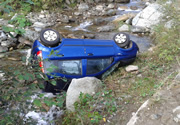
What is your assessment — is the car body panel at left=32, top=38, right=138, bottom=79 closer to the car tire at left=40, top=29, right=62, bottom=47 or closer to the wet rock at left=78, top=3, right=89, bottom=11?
the car tire at left=40, top=29, right=62, bottom=47

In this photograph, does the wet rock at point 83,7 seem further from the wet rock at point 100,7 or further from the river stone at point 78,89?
the river stone at point 78,89

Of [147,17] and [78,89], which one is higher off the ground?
[78,89]

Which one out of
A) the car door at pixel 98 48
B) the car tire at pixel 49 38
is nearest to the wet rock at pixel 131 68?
the car door at pixel 98 48

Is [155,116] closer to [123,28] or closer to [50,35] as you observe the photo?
[50,35]

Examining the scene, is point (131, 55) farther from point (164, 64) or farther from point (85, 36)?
point (85, 36)

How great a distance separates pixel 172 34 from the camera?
24.0 feet

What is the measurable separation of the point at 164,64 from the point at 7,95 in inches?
200

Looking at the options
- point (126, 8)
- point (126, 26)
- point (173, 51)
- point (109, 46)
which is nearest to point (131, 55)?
point (109, 46)

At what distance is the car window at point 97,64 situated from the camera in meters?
5.48

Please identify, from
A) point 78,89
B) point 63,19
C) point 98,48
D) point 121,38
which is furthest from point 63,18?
point 78,89

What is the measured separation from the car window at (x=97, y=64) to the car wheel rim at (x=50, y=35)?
1.19m

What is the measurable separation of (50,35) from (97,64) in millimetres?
1576

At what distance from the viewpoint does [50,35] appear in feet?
18.5

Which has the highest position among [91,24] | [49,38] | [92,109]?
[49,38]
